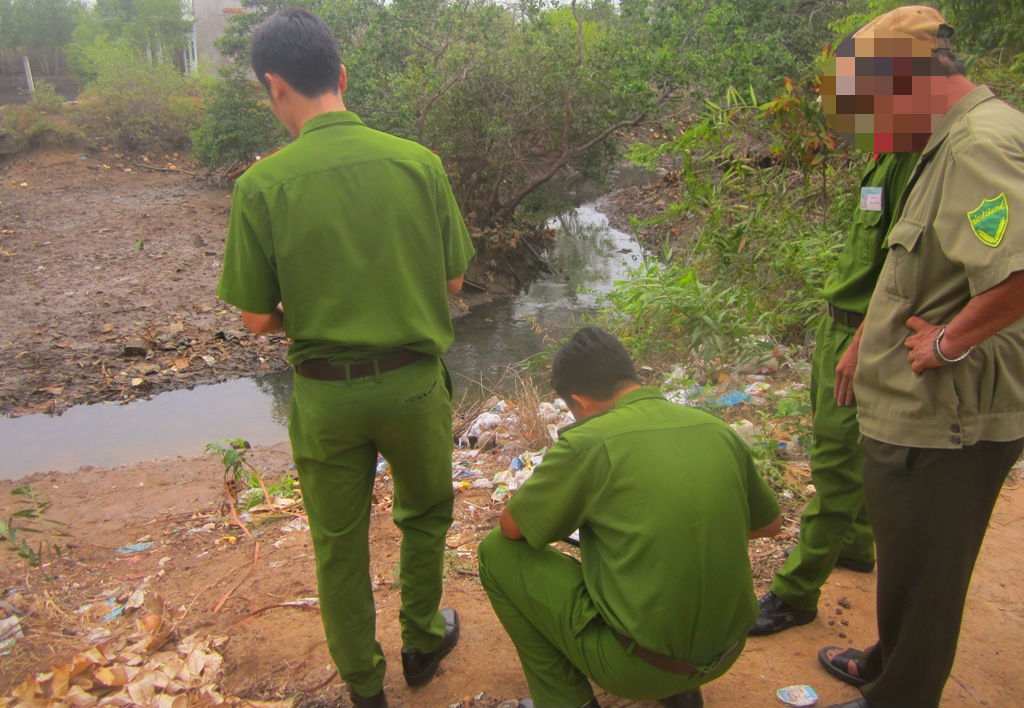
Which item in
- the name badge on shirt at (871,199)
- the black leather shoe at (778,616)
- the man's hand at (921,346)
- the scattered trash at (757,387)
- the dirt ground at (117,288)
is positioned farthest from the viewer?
the dirt ground at (117,288)

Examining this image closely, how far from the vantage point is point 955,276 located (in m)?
1.72

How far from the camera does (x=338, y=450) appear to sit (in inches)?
86.0

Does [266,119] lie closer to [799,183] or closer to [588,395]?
[799,183]

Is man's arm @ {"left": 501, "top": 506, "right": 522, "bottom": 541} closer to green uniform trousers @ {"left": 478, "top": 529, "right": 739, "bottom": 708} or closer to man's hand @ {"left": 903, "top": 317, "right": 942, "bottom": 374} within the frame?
green uniform trousers @ {"left": 478, "top": 529, "right": 739, "bottom": 708}

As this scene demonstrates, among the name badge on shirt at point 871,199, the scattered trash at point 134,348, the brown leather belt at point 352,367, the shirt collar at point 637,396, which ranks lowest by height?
the scattered trash at point 134,348

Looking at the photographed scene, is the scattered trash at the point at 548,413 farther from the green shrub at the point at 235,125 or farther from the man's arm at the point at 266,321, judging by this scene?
the green shrub at the point at 235,125

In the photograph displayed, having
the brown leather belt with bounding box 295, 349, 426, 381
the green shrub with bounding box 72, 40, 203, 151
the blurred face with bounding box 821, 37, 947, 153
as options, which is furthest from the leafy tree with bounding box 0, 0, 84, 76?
the blurred face with bounding box 821, 37, 947, 153

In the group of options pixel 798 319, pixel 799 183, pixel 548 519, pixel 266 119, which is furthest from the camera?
pixel 266 119

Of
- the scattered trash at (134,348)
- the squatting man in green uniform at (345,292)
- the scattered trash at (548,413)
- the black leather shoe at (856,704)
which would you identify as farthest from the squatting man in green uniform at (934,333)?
the scattered trash at (134,348)

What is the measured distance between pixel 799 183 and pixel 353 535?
5558mm

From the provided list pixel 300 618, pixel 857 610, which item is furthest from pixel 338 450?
pixel 857 610

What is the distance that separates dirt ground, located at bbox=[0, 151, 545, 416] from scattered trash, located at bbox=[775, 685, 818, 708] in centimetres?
680

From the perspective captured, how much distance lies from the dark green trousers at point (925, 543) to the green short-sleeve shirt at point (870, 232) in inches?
23.7

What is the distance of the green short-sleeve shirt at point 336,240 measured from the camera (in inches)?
79.6
